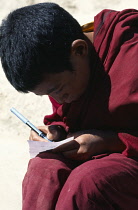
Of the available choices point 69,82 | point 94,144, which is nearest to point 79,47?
point 69,82

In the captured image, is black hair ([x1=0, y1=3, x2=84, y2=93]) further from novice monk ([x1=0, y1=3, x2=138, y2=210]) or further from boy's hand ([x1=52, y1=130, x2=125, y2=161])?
boy's hand ([x1=52, y1=130, x2=125, y2=161])

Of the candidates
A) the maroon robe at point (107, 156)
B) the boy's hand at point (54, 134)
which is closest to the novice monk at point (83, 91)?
the maroon robe at point (107, 156)

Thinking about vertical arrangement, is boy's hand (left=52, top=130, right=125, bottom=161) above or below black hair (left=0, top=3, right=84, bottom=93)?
below

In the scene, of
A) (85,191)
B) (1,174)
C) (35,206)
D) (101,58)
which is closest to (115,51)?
(101,58)

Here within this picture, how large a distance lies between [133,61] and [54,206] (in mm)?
688

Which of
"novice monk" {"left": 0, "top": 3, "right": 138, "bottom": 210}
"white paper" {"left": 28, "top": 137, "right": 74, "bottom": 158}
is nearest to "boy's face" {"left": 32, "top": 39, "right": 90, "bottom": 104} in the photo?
"novice monk" {"left": 0, "top": 3, "right": 138, "bottom": 210}

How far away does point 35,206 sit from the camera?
6.27ft

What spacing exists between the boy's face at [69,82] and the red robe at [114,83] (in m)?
0.04

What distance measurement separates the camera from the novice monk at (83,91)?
71.4 inches

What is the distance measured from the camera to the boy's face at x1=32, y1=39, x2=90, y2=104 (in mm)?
1917

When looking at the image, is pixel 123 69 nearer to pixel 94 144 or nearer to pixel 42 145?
pixel 94 144

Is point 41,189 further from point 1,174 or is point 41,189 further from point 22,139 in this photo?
point 22,139

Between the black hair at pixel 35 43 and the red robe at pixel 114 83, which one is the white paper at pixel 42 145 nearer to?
the red robe at pixel 114 83

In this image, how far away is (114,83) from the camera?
194 centimetres
